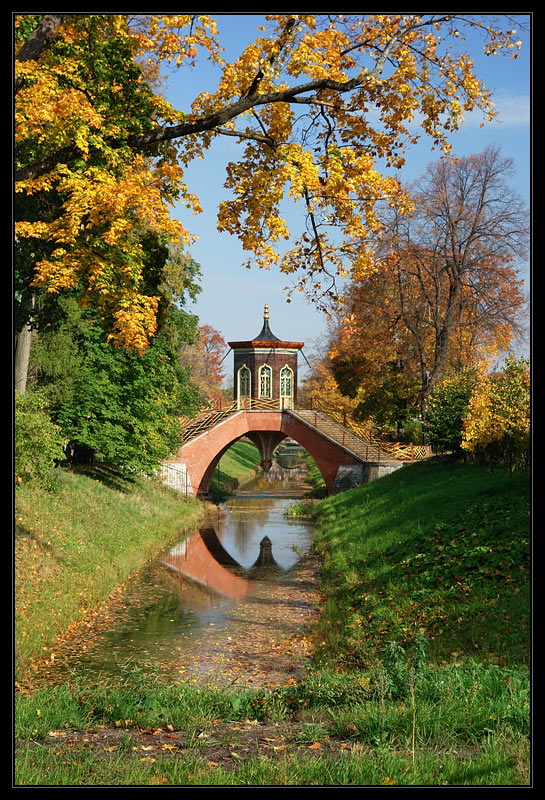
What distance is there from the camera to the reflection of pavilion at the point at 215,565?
21.1m

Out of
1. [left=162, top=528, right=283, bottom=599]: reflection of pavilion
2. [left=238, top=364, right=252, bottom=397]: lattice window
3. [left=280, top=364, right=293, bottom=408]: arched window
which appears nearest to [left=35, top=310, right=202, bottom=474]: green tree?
[left=162, top=528, right=283, bottom=599]: reflection of pavilion

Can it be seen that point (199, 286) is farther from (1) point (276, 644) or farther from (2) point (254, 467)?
(2) point (254, 467)

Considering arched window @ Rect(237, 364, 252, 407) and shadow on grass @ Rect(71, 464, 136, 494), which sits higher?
arched window @ Rect(237, 364, 252, 407)

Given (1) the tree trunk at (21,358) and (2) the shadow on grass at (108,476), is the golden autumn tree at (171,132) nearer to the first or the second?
(1) the tree trunk at (21,358)

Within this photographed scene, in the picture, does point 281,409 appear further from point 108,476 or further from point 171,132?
point 171,132

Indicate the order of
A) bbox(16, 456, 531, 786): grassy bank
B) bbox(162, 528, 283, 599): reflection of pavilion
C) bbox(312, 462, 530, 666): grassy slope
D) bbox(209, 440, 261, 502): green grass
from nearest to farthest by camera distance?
bbox(16, 456, 531, 786): grassy bank < bbox(312, 462, 530, 666): grassy slope < bbox(162, 528, 283, 599): reflection of pavilion < bbox(209, 440, 261, 502): green grass

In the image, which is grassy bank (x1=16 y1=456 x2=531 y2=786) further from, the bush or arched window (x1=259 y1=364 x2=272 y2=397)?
arched window (x1=259 y1=364 x2=272 y2=397)

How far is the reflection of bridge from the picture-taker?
36.9 metres

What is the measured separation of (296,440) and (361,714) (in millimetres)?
33911

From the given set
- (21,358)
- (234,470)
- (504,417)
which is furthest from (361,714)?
(234,470)

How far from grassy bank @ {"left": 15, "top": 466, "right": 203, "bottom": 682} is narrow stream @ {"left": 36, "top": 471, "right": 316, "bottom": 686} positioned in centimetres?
51

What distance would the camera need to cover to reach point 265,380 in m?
48.5

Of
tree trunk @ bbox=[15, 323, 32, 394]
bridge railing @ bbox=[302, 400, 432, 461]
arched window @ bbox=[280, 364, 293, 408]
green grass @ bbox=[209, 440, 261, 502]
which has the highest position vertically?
arched window @ bbox=[280, 364, 293, 408]

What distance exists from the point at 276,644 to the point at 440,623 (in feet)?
12.5
